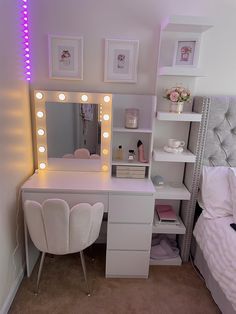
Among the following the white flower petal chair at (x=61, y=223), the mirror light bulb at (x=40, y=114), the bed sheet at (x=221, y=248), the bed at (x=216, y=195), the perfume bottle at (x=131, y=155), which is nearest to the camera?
the bed sheet at (x=221, y=248)

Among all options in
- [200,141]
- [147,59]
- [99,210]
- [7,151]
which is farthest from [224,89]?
[7,151]

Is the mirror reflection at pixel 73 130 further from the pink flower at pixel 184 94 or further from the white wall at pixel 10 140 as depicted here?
the pink flower at pixel 184 94

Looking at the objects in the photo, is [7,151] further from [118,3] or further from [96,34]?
[118,3]

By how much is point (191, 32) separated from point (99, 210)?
1.54 m

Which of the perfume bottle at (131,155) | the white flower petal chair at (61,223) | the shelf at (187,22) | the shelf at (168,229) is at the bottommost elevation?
the shelf at (168,229)

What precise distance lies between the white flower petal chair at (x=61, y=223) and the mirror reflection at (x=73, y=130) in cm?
60

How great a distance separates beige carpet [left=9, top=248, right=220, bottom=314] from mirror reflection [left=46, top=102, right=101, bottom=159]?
970mm

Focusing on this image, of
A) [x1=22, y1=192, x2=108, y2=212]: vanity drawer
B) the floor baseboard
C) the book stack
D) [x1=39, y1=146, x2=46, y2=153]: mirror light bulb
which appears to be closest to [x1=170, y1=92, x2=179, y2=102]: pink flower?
[x1=22, y1=192, x2=108, y2=212]: vanity drawer

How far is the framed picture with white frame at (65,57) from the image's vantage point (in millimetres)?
1988

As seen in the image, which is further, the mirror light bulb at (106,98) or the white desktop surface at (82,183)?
the mirror light bulb at (106,98)

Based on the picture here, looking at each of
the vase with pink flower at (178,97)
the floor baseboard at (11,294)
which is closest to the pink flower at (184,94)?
the vase with pink flower at (178,97)

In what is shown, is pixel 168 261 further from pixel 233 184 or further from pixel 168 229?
pixel 233 184

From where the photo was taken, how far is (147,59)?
206 centimetres

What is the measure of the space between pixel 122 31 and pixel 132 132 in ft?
2.63
